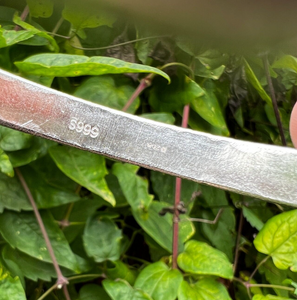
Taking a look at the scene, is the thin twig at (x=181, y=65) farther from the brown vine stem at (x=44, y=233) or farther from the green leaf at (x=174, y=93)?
the brown vine stem at (x=44, y=233)

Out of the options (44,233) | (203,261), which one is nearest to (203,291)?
(203,261)

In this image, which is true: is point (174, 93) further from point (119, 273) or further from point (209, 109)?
point (119, 273)

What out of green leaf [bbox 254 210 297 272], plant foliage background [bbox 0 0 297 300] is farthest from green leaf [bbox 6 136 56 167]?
green leaf [bbox 254 210 297 272]

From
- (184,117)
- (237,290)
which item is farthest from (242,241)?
(184,117)

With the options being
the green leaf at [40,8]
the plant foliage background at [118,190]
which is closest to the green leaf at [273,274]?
the plant foliage background at [118,190]

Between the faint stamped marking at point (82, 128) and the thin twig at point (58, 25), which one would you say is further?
the thin twig at point (58, 25)

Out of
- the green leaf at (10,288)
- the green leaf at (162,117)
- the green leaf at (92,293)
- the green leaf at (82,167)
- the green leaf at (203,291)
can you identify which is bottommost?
the green leaf at (92,293)
